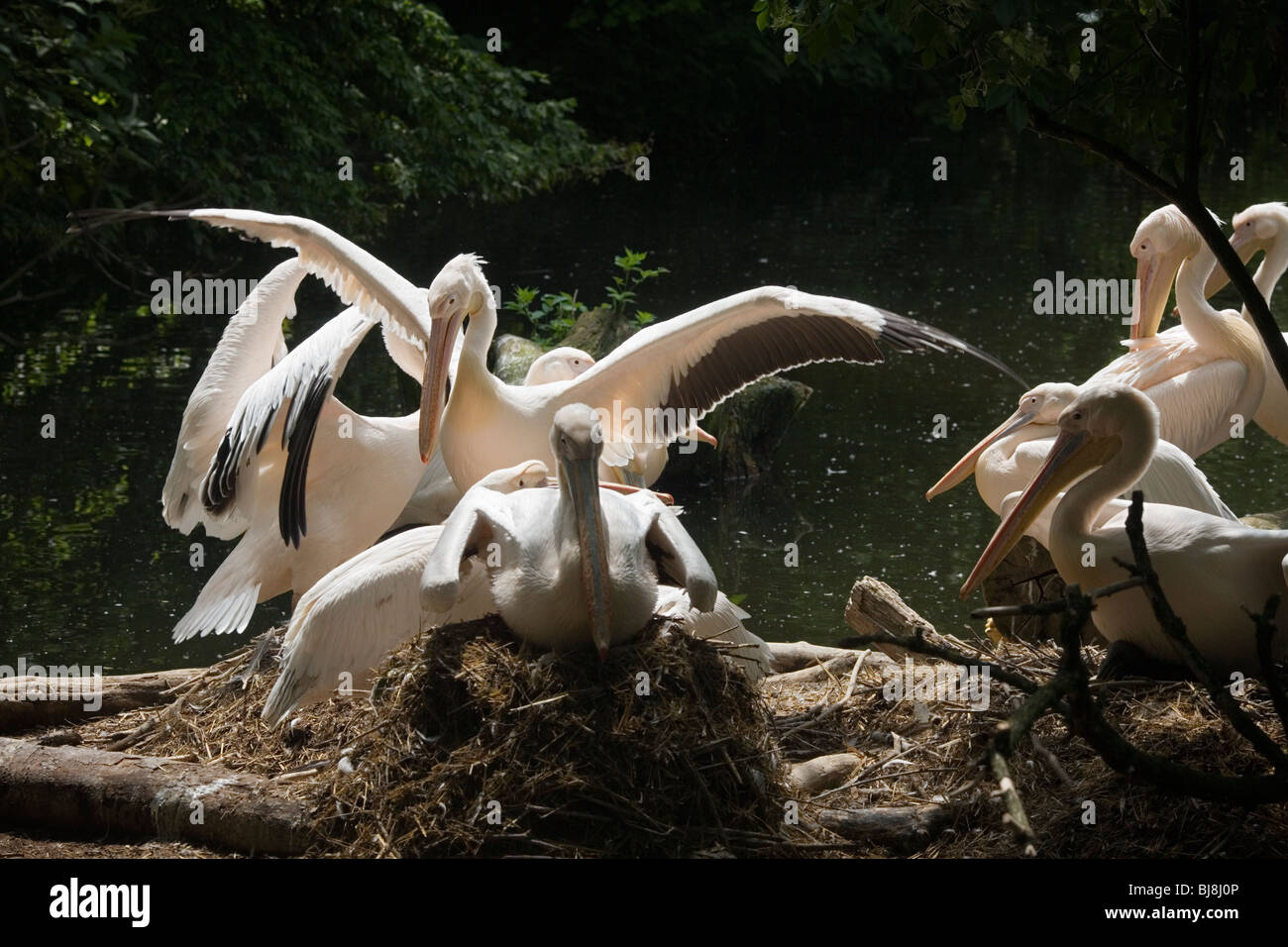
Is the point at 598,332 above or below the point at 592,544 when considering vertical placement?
above

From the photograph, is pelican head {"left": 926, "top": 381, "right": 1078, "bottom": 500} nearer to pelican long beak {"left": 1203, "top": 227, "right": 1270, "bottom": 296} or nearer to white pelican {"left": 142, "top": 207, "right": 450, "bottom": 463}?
pelican long beak {"left": 1203, "top": 227, "right": 1270, "bottom": 296}

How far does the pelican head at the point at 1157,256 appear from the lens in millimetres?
6797

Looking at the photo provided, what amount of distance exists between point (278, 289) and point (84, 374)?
5950mm

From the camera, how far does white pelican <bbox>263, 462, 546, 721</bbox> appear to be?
4.38 m

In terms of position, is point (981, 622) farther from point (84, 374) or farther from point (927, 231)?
point (927, 231)

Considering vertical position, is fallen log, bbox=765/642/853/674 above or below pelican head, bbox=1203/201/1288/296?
below

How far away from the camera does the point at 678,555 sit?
4.05m

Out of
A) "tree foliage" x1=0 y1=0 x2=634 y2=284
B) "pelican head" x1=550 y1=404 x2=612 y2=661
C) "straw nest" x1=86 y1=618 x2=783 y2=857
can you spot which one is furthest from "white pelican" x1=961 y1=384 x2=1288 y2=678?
"tree foliage" x1=0 y1=0 x2=634 y2=284

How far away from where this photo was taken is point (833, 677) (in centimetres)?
486

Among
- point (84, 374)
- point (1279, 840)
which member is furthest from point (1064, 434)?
point (84, 374)

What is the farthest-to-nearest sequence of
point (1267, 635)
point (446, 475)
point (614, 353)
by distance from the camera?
1. point (446, 475)
2. point (614, 353)
3. point (1267, 635)

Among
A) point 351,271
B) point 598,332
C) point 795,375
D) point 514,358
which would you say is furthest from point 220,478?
point 795,375

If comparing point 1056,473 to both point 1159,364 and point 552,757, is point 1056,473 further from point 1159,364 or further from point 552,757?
point 1159,364

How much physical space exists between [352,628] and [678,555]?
1.04m
